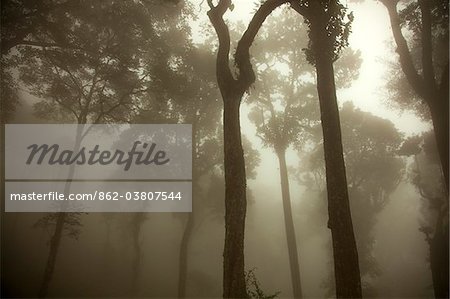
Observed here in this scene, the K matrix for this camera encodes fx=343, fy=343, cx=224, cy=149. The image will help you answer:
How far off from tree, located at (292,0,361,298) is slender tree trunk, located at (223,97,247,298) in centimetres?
201

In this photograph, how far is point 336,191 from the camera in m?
7.70

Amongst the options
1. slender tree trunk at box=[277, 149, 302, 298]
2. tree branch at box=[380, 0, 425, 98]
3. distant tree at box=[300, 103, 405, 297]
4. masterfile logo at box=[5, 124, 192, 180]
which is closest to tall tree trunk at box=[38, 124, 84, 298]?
masterfile logo at box=[5, 124, 192, 180]

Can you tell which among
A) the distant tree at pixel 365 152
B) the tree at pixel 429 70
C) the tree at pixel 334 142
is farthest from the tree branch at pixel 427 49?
the distant tree at pixel 365 152

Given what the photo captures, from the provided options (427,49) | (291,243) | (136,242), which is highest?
(427,49)

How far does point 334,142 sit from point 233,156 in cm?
239

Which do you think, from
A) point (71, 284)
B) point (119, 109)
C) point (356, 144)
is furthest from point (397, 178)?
point (71, 284)

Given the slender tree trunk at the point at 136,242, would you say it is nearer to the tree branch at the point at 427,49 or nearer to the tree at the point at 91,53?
the tree at the point at 91,53

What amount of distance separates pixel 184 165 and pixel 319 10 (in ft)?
47.7

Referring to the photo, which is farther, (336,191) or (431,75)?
(431,75)

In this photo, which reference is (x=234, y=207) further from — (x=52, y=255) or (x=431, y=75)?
(x=52, y=255)

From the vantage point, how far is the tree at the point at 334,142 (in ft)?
23.6

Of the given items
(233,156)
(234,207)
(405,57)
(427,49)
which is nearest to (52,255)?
(234,207)

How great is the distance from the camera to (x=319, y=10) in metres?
9.27

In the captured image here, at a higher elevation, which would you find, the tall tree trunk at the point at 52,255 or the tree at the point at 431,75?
the tree at the point at 431,75
